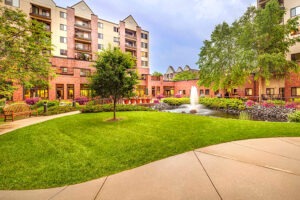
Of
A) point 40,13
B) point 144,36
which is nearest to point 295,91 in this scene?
point 144,36

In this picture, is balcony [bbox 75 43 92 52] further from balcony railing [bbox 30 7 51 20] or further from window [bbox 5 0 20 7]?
window [bbox 5 0 20 7]

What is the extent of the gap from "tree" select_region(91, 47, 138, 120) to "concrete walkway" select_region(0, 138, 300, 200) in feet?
21.4

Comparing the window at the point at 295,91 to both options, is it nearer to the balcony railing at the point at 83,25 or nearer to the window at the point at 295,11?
the window at the point at 295,11

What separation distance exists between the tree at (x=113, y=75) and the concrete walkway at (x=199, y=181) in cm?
653

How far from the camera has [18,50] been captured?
8023 mm

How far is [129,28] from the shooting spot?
147 ft

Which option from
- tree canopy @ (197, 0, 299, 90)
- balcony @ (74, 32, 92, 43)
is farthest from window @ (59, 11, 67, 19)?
tree canopy @ (197, 0, 299, 90)

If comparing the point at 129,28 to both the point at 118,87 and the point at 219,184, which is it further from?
the point at 219,184

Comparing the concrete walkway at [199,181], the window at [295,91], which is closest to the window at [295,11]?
the window at [295,91]

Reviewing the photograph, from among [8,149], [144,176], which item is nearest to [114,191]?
[144,176]

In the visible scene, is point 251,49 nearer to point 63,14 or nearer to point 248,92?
point 248,92

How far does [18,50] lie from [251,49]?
2903 centimetres

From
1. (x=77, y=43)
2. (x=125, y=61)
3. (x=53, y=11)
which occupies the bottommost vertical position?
(x=125, y=61)

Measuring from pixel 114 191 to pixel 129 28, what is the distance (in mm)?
47983
